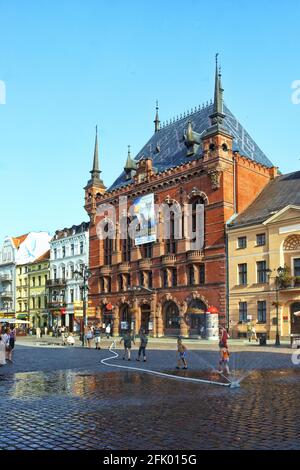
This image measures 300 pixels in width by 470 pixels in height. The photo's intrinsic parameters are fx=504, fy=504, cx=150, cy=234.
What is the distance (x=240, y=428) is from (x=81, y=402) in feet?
14.6

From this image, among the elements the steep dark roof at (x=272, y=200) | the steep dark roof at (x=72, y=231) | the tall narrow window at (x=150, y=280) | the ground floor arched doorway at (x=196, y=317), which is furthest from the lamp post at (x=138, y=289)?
the steep dark roof at (x=72, y=231)

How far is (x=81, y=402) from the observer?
11945 mm

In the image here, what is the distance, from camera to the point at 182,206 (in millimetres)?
51031

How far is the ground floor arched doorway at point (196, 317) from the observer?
46.8 metres

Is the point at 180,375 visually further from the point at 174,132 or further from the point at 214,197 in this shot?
the point at 174,132

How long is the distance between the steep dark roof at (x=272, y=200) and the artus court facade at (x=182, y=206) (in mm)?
1154

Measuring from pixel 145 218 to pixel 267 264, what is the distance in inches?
661

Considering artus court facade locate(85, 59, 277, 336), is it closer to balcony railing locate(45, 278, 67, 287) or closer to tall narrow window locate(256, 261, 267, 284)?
tall narrow window locate(256, 261, 267, 284)

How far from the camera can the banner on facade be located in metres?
53.9

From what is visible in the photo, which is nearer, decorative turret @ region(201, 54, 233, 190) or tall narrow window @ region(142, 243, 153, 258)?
decorative turret @ region(201, 54, 233, 190)

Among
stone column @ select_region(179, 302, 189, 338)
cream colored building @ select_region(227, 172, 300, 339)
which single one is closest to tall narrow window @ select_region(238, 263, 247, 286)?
cream colored building @ select_region(227, 172, 300, 339)

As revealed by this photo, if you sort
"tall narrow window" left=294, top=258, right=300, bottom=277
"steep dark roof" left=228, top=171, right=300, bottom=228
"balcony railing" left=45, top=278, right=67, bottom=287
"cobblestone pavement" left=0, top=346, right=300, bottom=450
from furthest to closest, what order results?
"balcony railing" left=45, top=278, right=67, bottom=287
"steep dark roof" left=228, top=171, right=300, bottom=228
"tall narrow window" left=294, top=258, right=300, bottom=277
"cobblestone pavement" left=0, top=346, right=300, bottom=450

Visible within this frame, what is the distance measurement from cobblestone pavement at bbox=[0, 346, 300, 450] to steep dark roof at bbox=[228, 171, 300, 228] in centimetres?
2699
